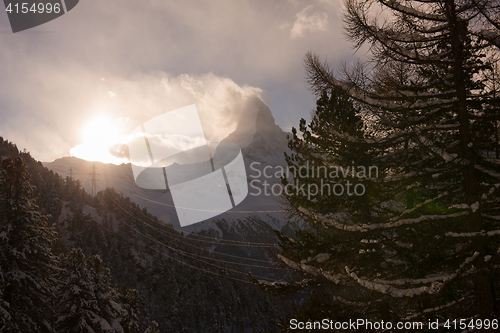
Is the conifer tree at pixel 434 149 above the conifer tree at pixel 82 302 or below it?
above

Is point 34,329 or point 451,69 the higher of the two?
point 451,69

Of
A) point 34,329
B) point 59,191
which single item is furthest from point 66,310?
point 59,191

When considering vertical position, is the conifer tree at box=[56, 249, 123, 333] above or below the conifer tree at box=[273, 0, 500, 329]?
below

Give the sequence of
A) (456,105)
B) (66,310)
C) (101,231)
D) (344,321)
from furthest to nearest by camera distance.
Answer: (101,231) → (66,310) → (344,321) → (456,105)

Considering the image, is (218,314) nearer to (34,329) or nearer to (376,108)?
(34,329)

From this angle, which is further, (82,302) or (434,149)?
(82,302)

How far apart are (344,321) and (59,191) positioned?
2967 inches

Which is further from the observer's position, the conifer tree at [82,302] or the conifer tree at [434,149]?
the conifer tree at [82,302]

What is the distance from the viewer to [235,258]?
3750 inches

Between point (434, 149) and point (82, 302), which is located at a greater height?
point (434, 149)

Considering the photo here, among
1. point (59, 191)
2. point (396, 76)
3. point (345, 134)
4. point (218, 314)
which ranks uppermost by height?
point (59, 191)

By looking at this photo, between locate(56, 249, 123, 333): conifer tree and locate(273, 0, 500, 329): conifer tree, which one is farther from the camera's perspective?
locate(56, 249, 123, 333): conifer tree

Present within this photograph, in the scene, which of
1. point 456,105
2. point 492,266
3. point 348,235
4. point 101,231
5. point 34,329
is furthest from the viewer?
point 101,231

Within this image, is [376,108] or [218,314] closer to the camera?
[376,108]
